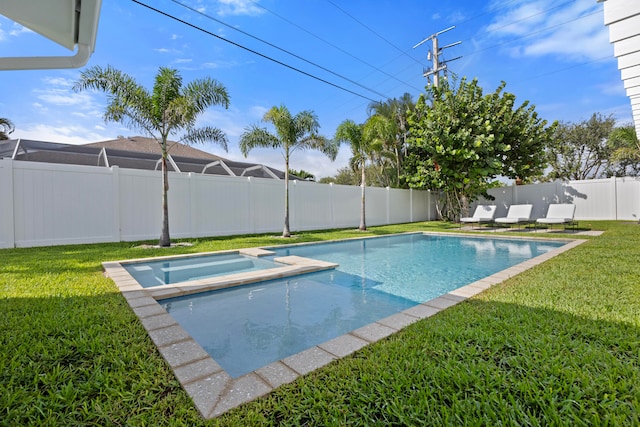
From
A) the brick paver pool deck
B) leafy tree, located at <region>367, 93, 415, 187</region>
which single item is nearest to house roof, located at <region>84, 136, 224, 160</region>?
leafy tree, located at <region>367, 93, 415, 187</region>

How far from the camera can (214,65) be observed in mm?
11297

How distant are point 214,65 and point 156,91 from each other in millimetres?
3811

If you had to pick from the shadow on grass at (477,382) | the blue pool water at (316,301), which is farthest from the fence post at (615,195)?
the shadow on grass at (477,382)

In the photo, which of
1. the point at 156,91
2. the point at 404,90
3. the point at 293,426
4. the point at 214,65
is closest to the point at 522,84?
the point at 404,90

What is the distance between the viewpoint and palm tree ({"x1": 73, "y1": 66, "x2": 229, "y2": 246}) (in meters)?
7.89

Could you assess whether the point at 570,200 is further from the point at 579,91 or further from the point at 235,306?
the point at 235,306

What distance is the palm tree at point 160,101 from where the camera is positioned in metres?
7.89

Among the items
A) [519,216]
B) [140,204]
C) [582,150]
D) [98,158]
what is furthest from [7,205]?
[582,150]

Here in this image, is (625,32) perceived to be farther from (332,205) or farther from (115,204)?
(332,205)

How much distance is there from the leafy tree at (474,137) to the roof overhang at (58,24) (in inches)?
581

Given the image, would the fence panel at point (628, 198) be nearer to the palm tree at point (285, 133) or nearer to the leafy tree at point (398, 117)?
the leafy tree at point (398, 117)

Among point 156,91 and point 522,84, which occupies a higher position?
point 522,84

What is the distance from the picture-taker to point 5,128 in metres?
15.8

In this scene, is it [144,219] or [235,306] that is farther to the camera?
[144,219]
